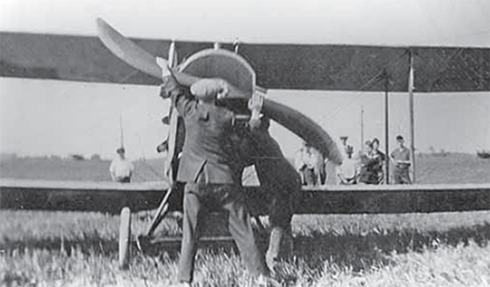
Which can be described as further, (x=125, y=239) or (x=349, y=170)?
(x=349, y=170)

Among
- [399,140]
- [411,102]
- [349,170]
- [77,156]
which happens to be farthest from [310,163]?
[77,156]

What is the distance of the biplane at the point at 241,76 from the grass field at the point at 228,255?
0.17 meters

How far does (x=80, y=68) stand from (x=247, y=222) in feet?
4.38

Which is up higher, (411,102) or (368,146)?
(411,102)

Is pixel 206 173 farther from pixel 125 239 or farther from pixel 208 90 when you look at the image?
pixel 125 239

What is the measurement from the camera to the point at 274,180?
3441 millimetres

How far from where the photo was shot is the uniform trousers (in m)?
2.93

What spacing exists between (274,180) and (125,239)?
31.3 inches

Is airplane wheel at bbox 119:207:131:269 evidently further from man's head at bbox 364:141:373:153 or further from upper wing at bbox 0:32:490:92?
man's head at bbox 364:141:373:153

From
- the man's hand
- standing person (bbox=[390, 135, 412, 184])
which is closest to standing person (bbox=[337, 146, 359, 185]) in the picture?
standing person (bbox=[390, 135, 412, 184])

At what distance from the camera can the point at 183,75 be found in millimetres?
3076

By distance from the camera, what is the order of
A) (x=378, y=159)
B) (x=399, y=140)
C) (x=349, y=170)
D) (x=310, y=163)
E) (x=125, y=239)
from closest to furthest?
(x=125, y=239)
(x=310, y=163)
(x=399, y=140)
(x=378, y=159)
(x=349, y=170)

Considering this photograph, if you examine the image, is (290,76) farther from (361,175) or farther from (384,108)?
(361,175)

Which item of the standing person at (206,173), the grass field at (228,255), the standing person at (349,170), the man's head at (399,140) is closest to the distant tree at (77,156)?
the grass field at (228,255)
